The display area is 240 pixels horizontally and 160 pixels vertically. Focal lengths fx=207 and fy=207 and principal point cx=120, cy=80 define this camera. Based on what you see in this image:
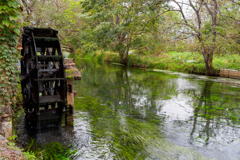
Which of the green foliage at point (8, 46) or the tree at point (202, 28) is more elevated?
the tree at point (202, 28)

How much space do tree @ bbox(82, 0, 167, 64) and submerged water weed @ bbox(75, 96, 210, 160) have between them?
949 centimetres

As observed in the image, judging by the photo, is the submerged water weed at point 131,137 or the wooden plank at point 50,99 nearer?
the submerged water weed at point 131,137

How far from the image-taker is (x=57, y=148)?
15.7 ft

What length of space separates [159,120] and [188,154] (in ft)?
7.34

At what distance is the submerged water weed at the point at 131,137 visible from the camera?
4.75 meters

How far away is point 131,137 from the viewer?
556 centimetres

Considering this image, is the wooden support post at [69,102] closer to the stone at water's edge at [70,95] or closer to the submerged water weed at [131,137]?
the stone at water's edge at [70,95]

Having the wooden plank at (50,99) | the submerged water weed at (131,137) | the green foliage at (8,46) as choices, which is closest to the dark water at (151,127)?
the submerged water weed at (131,137)

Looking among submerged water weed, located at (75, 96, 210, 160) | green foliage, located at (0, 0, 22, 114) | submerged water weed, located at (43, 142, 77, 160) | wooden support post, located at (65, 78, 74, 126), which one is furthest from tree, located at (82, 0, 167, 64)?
submerged water weed, located at (43, 142, 77, 160)

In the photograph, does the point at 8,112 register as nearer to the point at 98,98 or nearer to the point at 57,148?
the point at 57,148

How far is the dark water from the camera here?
4.89 metres

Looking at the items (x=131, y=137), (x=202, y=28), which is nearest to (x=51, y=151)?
(x=131, y=137)

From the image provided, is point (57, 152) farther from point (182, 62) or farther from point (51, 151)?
point (182, 62)

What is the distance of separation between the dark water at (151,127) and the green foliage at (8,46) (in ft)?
4.92
